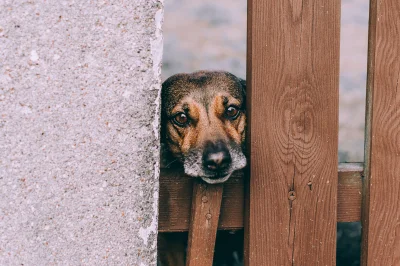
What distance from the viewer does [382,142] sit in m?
1.85

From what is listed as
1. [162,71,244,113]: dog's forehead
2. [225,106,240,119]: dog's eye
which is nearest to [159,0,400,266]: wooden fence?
[225,106,240,119]: dog's eye

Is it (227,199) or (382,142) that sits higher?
(382,142)

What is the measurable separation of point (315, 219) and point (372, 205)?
0.24 m

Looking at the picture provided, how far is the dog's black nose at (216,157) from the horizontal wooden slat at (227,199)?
0.68ft

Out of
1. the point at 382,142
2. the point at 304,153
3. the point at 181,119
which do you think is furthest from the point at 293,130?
the point at 181,119

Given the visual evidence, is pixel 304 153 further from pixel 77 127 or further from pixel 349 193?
pixel 77 127

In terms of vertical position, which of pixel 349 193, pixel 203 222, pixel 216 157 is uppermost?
pixel 216 157

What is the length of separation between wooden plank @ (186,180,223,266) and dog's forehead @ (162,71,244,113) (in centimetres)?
97

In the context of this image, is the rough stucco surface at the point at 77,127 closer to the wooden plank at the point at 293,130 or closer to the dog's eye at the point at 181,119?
the wooden plank at the point at 293,130

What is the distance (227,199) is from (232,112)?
2.77ft

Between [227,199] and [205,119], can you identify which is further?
[205,119]

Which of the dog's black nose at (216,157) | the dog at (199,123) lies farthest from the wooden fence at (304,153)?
the dog at (199,123)

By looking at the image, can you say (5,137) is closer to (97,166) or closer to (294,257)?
(97,166)

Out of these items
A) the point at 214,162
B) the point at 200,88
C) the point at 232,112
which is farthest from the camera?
the point at 200,88
